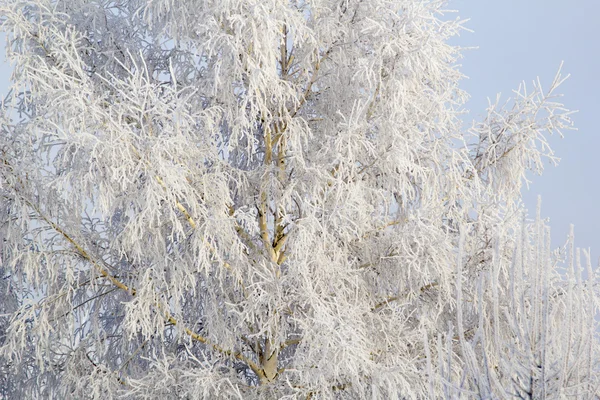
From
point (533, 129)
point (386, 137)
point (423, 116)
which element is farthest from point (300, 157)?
point (533, 129)

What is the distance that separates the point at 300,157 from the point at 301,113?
3.46ft

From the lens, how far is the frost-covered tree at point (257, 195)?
498cm

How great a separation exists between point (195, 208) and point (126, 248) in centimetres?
59

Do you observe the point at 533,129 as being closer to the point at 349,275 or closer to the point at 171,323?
the point at 349,275

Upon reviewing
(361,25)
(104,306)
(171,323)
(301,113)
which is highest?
(361,25)

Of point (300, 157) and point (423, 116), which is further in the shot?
point (423, 116)

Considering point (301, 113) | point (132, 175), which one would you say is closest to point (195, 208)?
point (132, 175)

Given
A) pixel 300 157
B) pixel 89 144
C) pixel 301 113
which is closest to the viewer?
pixel 89 144

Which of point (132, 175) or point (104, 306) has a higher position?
point (132, 175)

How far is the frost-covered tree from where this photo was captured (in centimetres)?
498

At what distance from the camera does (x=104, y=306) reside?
6.53 metres

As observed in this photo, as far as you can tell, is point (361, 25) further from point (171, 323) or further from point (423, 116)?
point (171, 323)

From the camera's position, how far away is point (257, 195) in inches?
238

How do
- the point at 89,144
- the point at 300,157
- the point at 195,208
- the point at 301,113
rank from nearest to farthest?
the point at 89,144 → the point at 195,208 → the point at 300,157 → the point at 301,113
